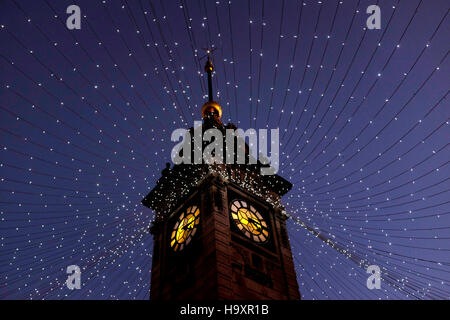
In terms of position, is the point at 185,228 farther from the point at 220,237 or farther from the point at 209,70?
the point at 209,70

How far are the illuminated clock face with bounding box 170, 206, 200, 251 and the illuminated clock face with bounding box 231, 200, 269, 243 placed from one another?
6.17 ft

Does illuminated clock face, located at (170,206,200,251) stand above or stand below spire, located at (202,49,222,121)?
below

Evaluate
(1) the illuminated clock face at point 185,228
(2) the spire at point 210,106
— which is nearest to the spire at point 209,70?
(2) the spire at point 210,106

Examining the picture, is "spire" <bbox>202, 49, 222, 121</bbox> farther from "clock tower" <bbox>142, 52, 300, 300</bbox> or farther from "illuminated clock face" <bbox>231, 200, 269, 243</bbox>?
"illuminated clock face" <bbox>231, 200, 269, 243</bbox>

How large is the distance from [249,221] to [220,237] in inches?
129

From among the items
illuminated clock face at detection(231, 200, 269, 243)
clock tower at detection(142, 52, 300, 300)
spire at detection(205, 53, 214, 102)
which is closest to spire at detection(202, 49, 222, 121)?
spire at detection(205, 53, 214, 102)

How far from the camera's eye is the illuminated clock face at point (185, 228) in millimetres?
17953

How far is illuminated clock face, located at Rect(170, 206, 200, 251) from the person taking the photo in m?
18.0
